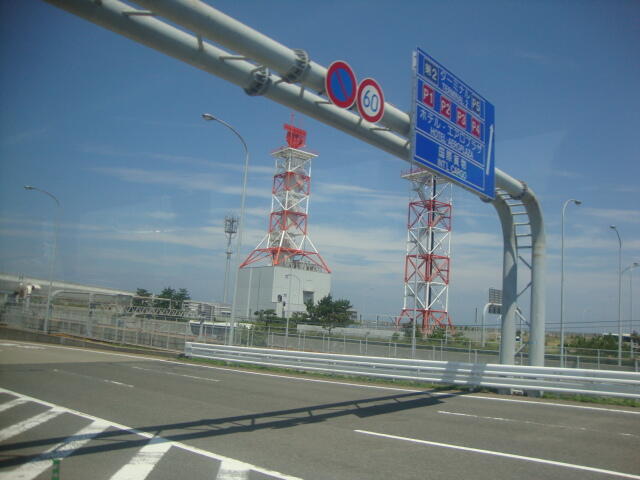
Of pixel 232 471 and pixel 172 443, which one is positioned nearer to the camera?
pixel 232 471

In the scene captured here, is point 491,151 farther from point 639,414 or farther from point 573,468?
point 573,468

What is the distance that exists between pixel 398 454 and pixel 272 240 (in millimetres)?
62637

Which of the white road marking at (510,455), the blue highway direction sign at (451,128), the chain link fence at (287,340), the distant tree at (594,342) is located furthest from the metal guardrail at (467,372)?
the distant tree at (594,342)

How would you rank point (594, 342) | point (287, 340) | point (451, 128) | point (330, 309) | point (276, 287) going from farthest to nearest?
point (276, 287), point (330, 309), point (594, 342), point (287, 340), point (451, 128)

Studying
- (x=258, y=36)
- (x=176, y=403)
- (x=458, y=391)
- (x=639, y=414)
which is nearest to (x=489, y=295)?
(x=458, y=391)

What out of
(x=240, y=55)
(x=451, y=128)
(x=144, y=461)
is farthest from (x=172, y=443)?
(x=451, y=128)

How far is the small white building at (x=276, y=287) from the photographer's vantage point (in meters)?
65.2

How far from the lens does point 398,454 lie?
7711 mm

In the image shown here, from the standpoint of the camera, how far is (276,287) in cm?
6506

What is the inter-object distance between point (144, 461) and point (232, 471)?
1.30 meters

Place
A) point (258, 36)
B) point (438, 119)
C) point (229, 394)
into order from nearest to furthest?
point (258, 36), point (438, 119), point (229, 394)

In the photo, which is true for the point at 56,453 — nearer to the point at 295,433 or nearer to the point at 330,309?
the point at 295,433

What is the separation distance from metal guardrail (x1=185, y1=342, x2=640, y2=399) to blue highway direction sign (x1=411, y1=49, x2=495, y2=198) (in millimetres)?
5241

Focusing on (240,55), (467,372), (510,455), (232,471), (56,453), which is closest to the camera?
(232,471)
